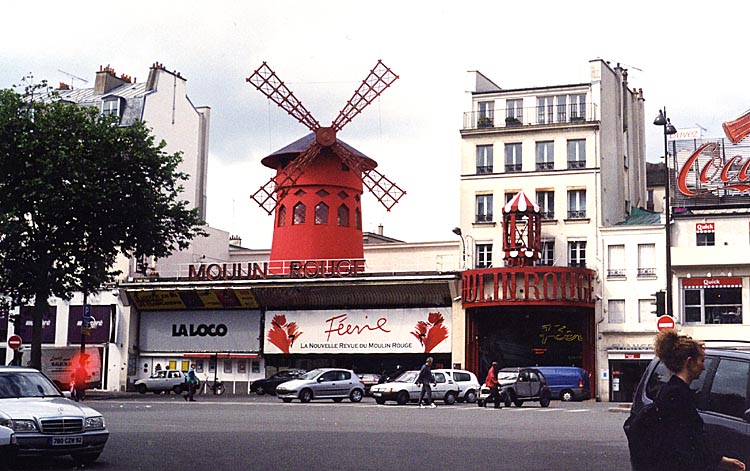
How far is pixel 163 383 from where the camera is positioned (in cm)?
4744

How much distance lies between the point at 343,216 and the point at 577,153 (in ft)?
37.3

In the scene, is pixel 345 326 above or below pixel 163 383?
above

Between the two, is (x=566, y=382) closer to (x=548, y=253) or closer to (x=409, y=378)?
(x=548, y=253)

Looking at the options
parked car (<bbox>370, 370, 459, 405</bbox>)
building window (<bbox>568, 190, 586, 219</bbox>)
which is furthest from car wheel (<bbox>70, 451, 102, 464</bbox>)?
building window (<bbox>568, 190, 586, 219</bbox>)

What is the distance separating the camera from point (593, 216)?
43.9m

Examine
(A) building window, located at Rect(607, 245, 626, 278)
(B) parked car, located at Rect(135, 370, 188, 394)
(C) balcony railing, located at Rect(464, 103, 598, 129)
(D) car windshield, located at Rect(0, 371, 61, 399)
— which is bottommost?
(B) parked car, located at Rect(135, 370, 188, 394)

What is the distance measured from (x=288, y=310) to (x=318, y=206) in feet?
16.8

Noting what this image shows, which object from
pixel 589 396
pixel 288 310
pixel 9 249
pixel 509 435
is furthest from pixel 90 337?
pixel 509 435

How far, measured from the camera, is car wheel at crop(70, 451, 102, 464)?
516 inches

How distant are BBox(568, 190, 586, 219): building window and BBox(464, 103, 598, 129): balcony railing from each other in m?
3.08

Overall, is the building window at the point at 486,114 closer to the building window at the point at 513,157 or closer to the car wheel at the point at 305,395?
the building window at the point at 513,157

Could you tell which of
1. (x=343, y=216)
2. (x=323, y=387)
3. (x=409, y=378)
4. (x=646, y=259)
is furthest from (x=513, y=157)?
(x=323, y=387)

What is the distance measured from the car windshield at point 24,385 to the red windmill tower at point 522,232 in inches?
1185

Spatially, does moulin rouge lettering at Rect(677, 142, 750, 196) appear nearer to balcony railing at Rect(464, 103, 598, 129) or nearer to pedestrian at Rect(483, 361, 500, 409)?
balcony railing at Rect(464, 103, 598, 129)
